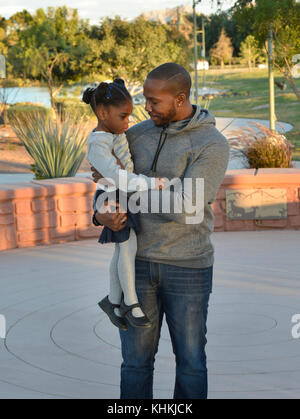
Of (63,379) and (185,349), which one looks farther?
(63,379)

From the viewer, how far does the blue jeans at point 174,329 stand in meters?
3.21

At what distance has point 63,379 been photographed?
4676 mm

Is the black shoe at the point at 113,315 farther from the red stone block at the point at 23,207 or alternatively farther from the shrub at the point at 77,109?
the shrub at the point at 77,109

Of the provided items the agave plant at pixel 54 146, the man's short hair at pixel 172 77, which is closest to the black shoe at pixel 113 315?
the man's short hair at pixel 172 77

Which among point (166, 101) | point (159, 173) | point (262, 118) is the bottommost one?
point (262, 118)

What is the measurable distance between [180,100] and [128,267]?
80 cm

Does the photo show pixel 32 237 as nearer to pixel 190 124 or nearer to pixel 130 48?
pixel 190 124

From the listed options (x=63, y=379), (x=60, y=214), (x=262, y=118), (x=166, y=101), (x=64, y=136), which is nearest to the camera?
(x=166, y=101)

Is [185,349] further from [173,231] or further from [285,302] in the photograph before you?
[285,302]

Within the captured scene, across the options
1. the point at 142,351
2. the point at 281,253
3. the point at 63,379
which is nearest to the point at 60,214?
the point at 281,253

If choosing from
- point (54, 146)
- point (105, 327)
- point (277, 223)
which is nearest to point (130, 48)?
point (54, 146)

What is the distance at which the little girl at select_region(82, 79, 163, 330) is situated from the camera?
325cm

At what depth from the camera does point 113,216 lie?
330cm

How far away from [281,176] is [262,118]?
2531 centimetres
